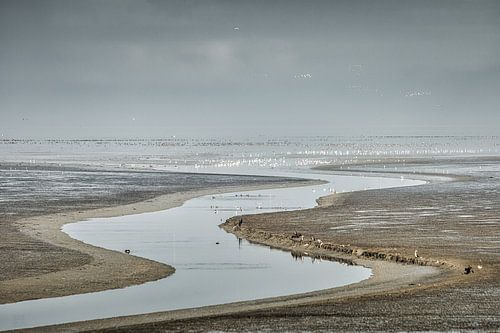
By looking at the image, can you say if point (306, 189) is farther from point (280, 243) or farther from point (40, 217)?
point (280, 243)

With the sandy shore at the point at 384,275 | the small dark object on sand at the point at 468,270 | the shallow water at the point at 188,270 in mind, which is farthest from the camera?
the small dark object on sand at the point at 468,270

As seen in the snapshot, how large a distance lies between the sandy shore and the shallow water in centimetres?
114

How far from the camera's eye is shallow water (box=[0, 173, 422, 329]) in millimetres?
25203

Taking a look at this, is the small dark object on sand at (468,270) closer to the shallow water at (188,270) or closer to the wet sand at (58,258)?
the shallow water at (188,270)

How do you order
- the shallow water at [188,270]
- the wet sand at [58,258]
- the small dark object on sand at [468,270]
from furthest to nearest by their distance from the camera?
the small dark object on sand at [468,270]
the wet sand at [58,258]
the shallow water at [188,270]

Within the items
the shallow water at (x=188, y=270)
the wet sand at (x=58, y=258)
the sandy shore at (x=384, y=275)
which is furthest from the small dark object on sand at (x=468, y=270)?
the wet sand at (x=58, y=258)

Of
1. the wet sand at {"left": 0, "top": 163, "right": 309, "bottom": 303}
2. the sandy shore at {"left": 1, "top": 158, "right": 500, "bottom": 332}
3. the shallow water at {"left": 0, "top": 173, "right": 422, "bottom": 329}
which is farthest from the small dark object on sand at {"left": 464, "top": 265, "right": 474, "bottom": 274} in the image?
the wet sand at {"left": 0, "top": 163, "right": 309, "bottom": 303}

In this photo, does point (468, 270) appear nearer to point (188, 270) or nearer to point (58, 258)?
point (188, 270)

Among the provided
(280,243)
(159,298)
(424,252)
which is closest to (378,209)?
(280,243)

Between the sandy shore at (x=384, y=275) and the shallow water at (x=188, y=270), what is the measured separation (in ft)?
3.75

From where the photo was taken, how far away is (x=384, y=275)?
30.2m

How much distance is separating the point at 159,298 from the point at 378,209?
26.2 meters

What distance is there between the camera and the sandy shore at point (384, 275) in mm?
22172

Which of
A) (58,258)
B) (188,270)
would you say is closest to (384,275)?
(188,270)
